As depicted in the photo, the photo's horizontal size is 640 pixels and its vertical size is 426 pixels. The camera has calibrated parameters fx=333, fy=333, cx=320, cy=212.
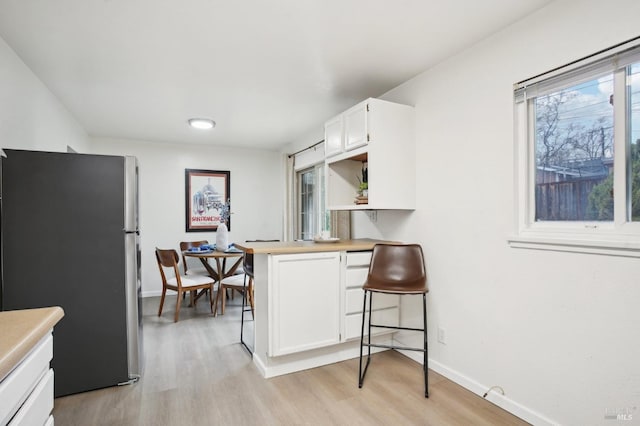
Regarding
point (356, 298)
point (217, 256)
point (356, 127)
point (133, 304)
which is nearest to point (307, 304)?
point (356, 298)

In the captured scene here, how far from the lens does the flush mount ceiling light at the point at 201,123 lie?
3.96 metres

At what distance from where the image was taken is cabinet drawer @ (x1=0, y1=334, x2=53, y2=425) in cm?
76

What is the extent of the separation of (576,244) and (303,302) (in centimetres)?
176

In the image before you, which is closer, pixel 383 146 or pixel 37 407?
pixel 37 407

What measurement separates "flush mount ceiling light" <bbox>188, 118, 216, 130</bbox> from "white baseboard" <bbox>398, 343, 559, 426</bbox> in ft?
11.1

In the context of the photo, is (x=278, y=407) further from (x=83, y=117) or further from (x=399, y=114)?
(x=83, y=117)

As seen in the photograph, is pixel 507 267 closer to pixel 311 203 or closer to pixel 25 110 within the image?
pixel 311 203

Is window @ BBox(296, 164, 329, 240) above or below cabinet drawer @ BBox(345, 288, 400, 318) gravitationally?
above

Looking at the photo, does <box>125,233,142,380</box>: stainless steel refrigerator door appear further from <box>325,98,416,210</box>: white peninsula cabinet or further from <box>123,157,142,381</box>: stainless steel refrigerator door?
<box>325,98,416,210</box>: white peninsula cabinet

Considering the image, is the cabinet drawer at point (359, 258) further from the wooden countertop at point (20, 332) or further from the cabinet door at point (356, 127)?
the wooden countertop at point (20, 332)

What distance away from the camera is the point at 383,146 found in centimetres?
271

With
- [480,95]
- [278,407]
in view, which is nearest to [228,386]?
[278,407]

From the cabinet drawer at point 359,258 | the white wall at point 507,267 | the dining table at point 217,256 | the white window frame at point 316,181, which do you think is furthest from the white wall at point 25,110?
the white wall at point 507,267

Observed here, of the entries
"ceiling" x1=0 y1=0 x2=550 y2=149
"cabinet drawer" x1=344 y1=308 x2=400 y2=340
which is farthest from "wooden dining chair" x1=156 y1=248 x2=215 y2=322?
"cabinet drawer" x1=344 y1=308 x2=400 y2=340
